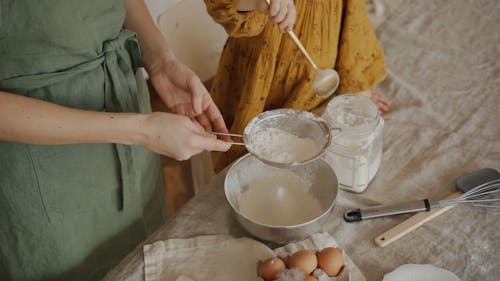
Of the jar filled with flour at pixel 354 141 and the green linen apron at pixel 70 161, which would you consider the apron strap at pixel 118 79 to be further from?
the jar filled with flour at pixel 354 141

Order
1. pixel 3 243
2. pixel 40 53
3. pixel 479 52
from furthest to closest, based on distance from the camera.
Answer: pixel 479 52, pixel 3 243, pixel 40 53

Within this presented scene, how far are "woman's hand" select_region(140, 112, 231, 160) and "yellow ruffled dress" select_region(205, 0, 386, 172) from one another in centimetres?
33

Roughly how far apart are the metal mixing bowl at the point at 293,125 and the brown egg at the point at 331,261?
189 millimetres

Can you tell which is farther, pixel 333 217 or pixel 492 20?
pixel 492 20

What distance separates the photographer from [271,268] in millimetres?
724

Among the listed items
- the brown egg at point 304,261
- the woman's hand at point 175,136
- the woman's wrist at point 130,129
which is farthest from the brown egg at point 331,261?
the woman's wrist at point 130,129

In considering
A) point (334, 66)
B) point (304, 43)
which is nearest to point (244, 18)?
point (304, 43)

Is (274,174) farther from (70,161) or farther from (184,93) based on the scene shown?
(70,161)

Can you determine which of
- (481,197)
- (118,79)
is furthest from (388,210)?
(118,79)

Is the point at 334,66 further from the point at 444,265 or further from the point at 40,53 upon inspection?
the point at 40,53

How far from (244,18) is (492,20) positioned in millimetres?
806

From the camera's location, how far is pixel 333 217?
892mm

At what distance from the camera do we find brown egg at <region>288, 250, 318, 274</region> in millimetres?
724

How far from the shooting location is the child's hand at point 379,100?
1.15m
